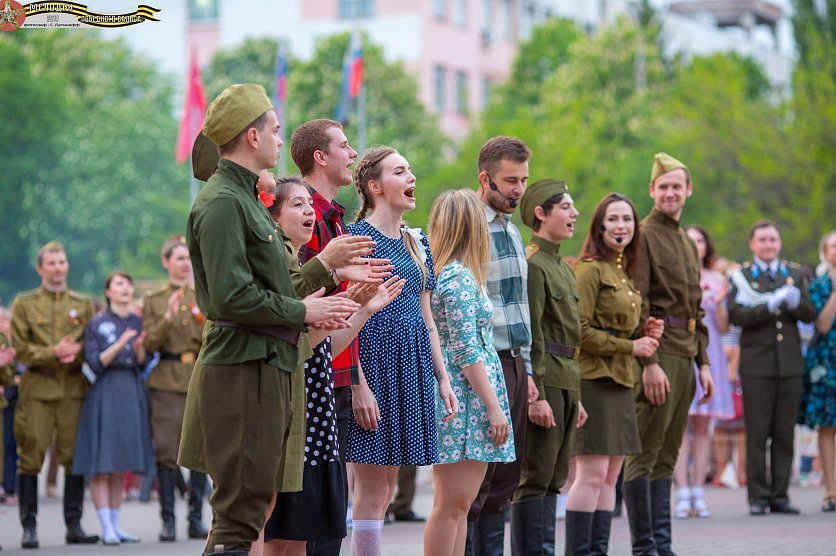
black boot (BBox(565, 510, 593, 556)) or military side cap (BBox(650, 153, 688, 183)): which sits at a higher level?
military side cap (BBox(650, 153, 688, 183))

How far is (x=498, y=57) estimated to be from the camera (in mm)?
68625

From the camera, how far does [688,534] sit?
11.2m

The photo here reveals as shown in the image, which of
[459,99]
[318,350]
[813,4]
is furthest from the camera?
[459,99]

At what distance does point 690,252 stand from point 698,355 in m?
0.70

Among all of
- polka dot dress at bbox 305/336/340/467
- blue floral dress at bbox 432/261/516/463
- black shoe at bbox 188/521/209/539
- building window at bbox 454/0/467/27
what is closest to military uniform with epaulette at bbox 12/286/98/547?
black shoe at bbox 188/521/209/539

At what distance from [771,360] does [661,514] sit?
4.00 m

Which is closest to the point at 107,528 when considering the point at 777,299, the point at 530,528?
the point at 530,528

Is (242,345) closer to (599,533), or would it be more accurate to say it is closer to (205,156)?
(205,156)

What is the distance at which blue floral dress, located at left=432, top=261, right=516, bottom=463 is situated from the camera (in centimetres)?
758

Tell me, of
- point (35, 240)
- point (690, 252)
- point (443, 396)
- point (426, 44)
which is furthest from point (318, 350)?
point (426, 44)

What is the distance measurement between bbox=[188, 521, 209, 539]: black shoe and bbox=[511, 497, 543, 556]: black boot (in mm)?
3865

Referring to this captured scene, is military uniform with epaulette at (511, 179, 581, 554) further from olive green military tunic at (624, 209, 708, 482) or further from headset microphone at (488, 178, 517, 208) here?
olive green military tunic at (624, 209, 708, 482)

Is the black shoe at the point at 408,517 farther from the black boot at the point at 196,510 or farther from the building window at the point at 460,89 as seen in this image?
the building window at the point at 460,89

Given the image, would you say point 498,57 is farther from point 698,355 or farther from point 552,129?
point 698,355
